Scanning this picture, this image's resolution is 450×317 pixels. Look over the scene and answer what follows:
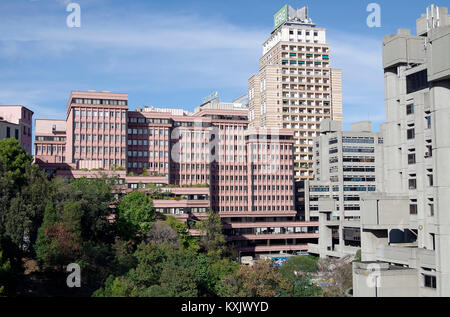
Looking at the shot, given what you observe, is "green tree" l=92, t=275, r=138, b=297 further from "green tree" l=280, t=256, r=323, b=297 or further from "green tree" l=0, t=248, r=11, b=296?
"green tree" l=280, t=256, r=323, b=297

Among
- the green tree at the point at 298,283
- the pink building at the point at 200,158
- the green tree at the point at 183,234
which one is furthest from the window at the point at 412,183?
the pink building at the point at 200,158

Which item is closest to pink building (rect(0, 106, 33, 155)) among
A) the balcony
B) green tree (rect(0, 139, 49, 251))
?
green tree (rect(0, 139, 49, 251))

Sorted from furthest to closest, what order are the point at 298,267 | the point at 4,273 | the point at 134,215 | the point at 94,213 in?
the point at 134,215 < the point at 298,267 < the point at 94,213 < the point at 4,273

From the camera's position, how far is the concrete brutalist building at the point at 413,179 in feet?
162

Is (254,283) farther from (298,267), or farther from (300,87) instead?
(300,87)

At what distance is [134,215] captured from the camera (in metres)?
76.2

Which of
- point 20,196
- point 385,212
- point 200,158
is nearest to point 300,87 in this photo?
point 200,158

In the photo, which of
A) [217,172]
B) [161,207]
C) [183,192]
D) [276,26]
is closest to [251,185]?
[217,172]

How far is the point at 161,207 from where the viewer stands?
9438cm

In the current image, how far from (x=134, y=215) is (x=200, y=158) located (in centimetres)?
5596

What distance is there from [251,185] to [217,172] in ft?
Answer: 31.8

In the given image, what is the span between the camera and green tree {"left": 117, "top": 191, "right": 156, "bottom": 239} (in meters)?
72.3

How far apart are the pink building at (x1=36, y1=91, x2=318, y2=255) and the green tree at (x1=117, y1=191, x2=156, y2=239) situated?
18.5 metres

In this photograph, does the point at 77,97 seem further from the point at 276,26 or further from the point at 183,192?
the point at 276,26
